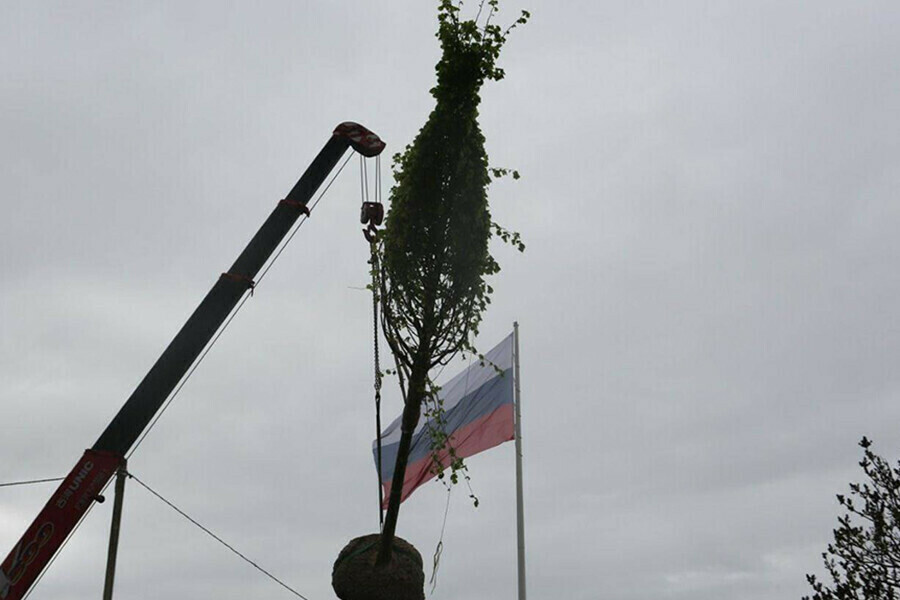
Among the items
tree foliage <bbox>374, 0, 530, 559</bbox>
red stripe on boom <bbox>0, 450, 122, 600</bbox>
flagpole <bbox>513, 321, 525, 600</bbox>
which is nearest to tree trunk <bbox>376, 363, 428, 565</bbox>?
tree foliage <bbox>374, 0, 530, 559</bbox>

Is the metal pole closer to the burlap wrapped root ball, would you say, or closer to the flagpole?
the burlap wrapped root ball

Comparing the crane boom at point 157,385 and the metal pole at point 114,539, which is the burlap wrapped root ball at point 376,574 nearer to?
the metal pole at point 114,539

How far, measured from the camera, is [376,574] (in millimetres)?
12461

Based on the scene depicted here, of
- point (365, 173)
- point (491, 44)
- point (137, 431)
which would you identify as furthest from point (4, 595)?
point (491, 44)

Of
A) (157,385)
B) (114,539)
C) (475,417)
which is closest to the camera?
(114,539)

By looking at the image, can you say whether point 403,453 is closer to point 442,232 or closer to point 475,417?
point 442,232

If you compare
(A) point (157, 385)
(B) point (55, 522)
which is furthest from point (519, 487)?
(B) point (55, 522)

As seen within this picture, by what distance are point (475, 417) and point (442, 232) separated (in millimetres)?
8535

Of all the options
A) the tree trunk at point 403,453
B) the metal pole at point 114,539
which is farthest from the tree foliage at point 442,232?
the metal pole at point 114,539

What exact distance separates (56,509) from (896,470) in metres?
15.1

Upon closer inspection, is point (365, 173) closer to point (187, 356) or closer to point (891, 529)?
point (187, 356)

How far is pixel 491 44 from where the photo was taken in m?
12.8

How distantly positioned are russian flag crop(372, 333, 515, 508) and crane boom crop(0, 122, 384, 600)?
4283mm

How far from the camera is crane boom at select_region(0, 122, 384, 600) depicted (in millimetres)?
17406
